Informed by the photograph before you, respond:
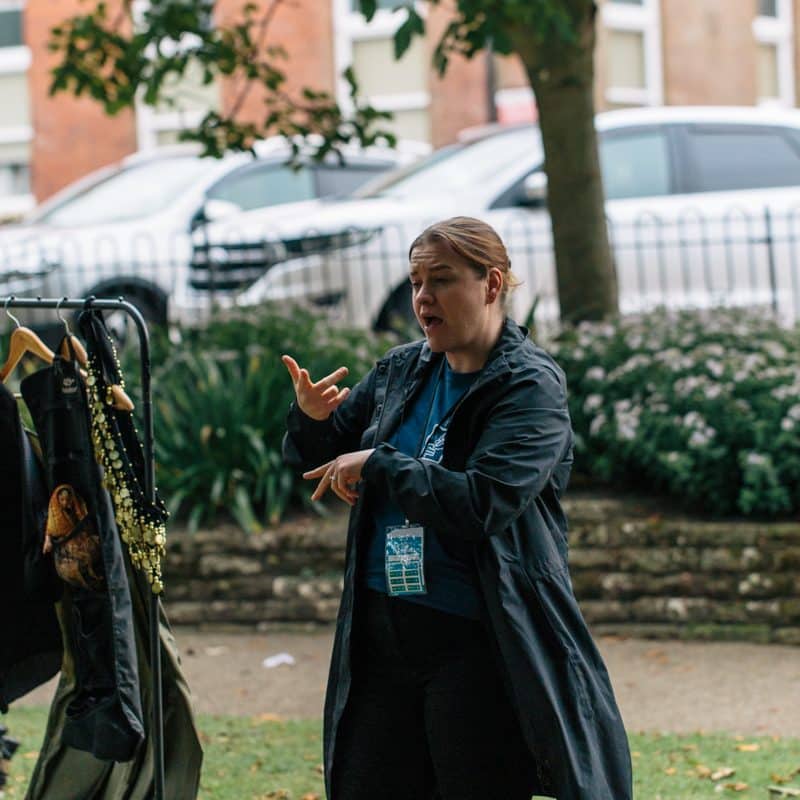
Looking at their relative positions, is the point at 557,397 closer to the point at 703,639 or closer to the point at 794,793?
the point at 794,793

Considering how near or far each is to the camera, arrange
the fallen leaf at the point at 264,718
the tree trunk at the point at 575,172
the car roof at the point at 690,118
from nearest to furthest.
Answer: the fallen leaf at the point at 264,718, the tree trunk at the point at 575,172, the car roof at the point at 690,118

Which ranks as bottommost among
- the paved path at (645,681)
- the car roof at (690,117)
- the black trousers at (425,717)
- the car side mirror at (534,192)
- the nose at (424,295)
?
the paved path at (645,681)

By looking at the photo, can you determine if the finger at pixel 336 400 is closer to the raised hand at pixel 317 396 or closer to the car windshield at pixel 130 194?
the raised hand at pixel 317 396

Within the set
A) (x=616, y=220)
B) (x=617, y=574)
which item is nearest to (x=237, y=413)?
(x=617, y=574)

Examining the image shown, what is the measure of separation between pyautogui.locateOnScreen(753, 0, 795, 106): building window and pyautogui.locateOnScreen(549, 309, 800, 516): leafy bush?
1578 centimetres

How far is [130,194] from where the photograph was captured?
472 inches

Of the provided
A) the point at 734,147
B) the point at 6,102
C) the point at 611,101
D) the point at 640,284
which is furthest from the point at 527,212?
the point at 6,102

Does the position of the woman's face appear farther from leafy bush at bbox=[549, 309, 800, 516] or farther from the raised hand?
leafy bush at bbox=[549, 309, 800, 516]

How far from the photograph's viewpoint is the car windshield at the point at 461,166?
10617 mm

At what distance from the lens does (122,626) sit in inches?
140

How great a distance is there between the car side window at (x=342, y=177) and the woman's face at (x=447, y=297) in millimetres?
8756

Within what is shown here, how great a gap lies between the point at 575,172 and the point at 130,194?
15.4 feet

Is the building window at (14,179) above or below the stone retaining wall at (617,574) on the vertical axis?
above

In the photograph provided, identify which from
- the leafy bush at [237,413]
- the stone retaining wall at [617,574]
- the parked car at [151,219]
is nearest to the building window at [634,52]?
the parked car at [151,219]
